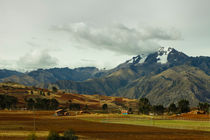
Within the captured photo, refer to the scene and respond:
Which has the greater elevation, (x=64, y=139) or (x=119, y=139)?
(x=64, y=139)

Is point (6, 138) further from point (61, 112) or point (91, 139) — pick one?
point (61, 112)

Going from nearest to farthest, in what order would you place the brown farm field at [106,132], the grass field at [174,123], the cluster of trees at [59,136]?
the cluster of trees at [59,136] < the brown farm field at [106,132] < the grass field at [174,123]

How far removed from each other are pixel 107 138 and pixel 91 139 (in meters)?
5.80

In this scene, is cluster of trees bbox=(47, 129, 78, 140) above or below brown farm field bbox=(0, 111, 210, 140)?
above

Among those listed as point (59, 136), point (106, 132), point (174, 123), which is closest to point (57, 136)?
point (59, 136)

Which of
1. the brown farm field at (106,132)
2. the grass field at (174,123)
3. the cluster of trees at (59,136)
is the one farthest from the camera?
the grass field at (174,123)

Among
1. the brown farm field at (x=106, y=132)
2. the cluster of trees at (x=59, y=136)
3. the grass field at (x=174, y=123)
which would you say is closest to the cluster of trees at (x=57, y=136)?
the cluster of trees at (x=59, y=136)

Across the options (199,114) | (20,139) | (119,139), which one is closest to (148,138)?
(119,139)

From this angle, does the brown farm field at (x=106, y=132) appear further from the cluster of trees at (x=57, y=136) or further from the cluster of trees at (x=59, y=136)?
the cluster of trees at (x=59, y=136)

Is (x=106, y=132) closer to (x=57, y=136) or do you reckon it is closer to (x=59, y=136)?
(x=59, y=136)

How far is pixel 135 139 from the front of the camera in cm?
A: 6562

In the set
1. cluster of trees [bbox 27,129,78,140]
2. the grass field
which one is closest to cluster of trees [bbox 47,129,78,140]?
cluster of trees [bbox 27,129,78,140]

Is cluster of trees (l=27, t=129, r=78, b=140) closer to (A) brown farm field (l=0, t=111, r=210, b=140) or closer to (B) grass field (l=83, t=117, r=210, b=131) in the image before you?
(A) brown farm field (l=0, t=111, r=210, b=140)

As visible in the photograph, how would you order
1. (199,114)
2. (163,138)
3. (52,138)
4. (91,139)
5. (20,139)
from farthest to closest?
(199,114) < (163,138) < (91,139) < (20,139) < (52,138)
